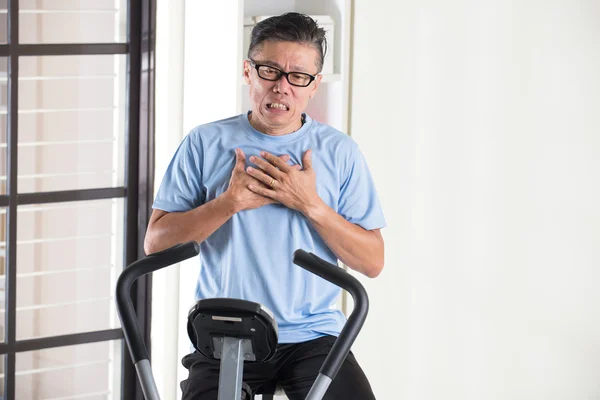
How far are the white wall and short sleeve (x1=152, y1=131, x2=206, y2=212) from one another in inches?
28.9

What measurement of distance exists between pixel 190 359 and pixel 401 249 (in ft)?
3.18

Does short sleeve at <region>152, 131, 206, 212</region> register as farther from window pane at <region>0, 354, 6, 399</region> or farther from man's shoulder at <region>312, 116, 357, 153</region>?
window pane at <region>0, 354, 6, 399</region>

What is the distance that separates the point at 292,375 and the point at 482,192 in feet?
3.94

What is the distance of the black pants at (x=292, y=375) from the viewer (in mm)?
1942

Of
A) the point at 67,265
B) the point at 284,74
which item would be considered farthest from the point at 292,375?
the point at 67,265

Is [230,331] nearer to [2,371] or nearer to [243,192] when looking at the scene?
[243,192]

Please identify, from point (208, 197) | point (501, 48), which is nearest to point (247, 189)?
point (208, 197)

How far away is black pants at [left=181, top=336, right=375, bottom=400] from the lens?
1.94 m

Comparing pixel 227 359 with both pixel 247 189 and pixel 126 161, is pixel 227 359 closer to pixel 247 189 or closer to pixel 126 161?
pixel 247 189

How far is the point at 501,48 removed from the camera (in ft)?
9.51

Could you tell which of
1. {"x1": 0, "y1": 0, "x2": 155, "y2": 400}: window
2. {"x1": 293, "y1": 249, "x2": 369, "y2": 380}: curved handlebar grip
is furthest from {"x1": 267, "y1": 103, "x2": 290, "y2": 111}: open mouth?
{"x1": 0, "y1": 0, "x2": 155, "y2": 400}: window

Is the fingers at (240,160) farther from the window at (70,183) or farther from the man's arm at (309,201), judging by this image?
the window at (70,183)

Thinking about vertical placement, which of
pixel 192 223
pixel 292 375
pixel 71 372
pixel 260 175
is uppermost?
pixel 260 175

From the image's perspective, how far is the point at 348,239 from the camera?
2012 millimetres
